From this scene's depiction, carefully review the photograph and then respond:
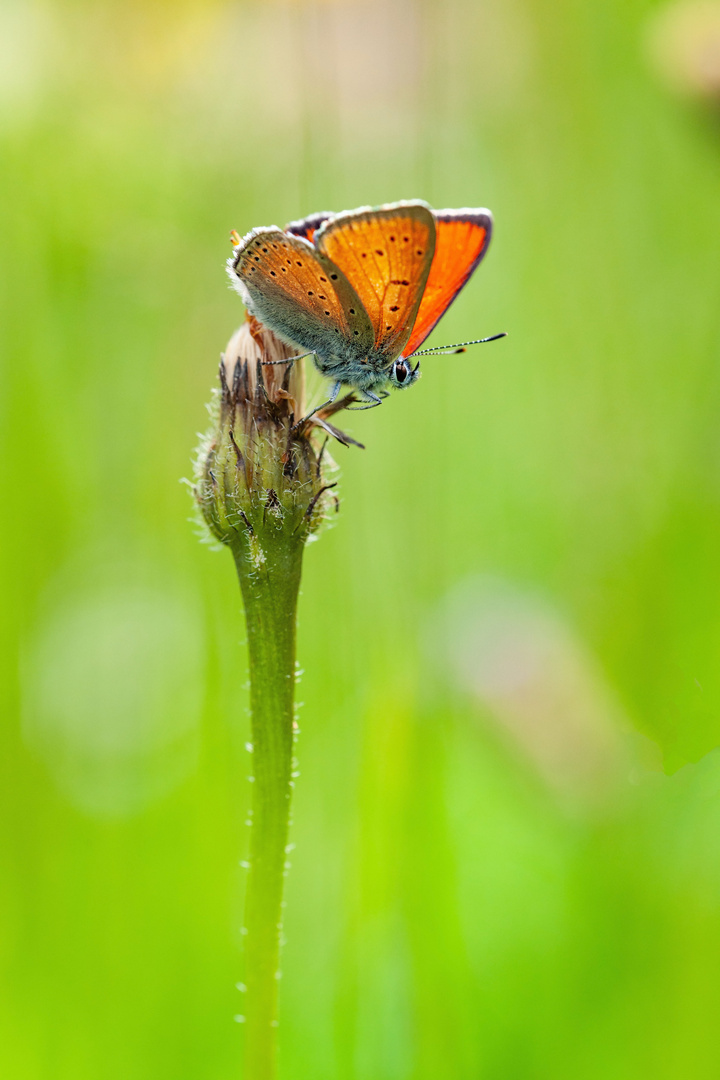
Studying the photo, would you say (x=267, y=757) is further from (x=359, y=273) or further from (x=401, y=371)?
(x=401, y=371)

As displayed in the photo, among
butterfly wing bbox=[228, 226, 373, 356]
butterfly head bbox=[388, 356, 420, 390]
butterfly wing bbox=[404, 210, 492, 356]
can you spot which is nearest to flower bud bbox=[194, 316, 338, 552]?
butterfly wing bbox=[228, 226, 373, 356]

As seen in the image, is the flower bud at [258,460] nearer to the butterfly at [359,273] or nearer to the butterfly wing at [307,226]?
the butterfly at [359,273]

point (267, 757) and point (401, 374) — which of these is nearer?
point (267, 757)

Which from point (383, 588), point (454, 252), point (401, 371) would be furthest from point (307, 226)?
point (383, 588)

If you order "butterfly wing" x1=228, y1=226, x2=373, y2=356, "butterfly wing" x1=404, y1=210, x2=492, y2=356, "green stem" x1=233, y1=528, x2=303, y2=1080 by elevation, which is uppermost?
"butterfly wing" x1=404, y1=210, x2=492, y2=356

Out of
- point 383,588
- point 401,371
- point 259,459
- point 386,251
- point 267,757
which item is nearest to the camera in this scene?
point 267,757

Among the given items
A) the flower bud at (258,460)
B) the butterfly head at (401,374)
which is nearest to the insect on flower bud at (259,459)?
the flower bud at (258,460)

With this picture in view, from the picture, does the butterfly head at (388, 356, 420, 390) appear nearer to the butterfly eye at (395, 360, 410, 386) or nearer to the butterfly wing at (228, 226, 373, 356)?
the butterfly eye at (395, 360, 410, 386)
